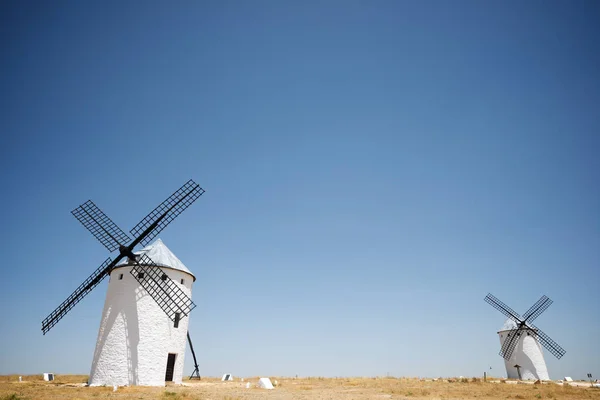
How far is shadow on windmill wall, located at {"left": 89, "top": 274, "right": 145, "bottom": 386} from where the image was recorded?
19625mm

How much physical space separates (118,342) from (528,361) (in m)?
37.6

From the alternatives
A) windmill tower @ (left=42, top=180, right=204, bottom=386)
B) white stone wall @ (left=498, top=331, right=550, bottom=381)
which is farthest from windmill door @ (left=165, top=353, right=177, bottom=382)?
white stone wall @ (left=498, top=331, right=550, bottom=381)

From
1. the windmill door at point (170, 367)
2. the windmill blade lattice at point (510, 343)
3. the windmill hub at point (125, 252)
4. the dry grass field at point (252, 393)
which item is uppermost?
the windmill hub at point (125, 252)

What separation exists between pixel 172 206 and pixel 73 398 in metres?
12.7

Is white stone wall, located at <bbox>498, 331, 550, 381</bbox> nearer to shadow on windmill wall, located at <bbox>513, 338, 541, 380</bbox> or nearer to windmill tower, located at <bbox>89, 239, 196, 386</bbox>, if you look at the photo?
shadow on windmill wall, located at <bbox>513, 338, 541, 380</bbox>

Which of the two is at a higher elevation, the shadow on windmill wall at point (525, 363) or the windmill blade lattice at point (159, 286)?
the windmill blade lattice at point (159, 286)

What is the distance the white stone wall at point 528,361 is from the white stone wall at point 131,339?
3336cm

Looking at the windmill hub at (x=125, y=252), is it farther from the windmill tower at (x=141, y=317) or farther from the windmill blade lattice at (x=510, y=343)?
Result: the windmill blade lattice at (x=510, y=343)

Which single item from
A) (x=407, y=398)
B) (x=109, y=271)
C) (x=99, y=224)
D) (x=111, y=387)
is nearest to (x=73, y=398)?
(x=111, y=387)

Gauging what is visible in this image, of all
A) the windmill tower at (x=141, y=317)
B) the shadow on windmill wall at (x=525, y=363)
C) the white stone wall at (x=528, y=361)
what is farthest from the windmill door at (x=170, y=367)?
the shadow on windmill wall at (x=525, y=363)

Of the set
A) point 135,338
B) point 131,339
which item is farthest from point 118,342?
point 135,338

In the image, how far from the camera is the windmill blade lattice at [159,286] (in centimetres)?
2085

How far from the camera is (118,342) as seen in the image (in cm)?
2006

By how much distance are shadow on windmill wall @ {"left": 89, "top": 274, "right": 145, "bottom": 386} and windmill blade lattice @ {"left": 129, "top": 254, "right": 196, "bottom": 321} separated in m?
0.76
